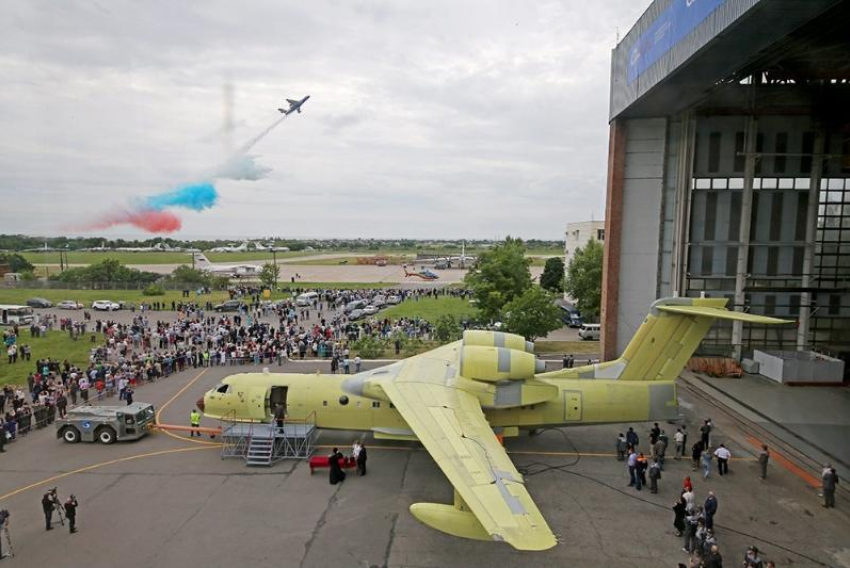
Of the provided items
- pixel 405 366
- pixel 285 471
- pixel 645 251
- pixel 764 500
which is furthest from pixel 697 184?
pixel 285 471

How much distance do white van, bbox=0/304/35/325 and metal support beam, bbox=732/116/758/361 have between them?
176ft

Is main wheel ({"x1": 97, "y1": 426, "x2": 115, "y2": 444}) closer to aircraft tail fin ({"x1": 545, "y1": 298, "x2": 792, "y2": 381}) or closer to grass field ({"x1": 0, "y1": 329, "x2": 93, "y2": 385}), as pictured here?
grass field ({"x1": 0, "y1": 329, "x2": 93, "y2": 385})

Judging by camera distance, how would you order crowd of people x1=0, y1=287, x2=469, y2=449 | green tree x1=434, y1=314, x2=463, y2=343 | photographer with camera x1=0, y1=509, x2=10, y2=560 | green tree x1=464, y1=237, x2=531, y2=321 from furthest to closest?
green tree x1=464, y1=237, x2=531, y2=321 → green tree x1=434, y1=314, x2=463, y2=343 → crowd of people x1=0, y1=287, x2=469, y2=449 → photographer with camera x1=0, y1=509, x2=10, y2=560

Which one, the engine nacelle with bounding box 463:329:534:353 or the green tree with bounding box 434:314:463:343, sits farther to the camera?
the green tree with bounding box 434:314:463:343

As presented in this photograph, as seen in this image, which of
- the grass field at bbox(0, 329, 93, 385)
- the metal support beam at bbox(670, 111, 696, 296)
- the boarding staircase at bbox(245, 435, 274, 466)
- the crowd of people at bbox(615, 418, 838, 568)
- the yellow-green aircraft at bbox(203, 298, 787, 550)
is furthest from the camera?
the grass field at bbox(0, 329, 93, 385)

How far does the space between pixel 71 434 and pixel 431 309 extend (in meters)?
34.7

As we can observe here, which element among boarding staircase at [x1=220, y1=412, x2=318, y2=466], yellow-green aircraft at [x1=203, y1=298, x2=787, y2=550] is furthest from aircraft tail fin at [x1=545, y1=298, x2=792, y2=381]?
boarding staircase at [x1=220, y1=412, x2=318, y2=466]

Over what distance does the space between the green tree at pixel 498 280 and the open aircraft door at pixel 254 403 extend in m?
20.2

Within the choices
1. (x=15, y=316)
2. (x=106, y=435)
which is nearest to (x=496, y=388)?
(x=106, y=435)

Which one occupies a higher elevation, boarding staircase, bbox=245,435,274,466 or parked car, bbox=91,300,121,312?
parked car, bbox=91,300,121,312

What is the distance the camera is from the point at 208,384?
2734 cm

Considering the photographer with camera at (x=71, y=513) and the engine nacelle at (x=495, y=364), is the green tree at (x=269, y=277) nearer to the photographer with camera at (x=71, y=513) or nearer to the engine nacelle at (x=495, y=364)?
the engine nacelle at (x=495, y=364)

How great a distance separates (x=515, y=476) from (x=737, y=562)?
6.52 m

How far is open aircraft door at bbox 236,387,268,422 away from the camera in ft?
64.7
